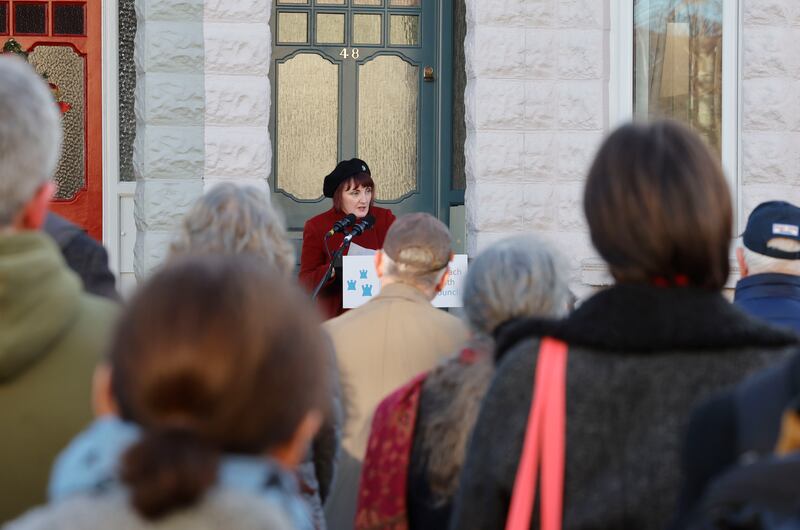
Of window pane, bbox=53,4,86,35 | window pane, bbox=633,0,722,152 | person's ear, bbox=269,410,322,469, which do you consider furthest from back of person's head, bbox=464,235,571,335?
window pane, bbox=53,4,86,35

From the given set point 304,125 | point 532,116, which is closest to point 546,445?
point 532,116

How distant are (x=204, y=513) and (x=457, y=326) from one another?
245cm

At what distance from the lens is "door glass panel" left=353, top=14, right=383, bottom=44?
348 inches

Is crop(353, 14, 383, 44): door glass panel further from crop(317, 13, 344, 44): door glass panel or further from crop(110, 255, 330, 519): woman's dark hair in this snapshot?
crop(110, 255, 330, 519): woman's dark hair

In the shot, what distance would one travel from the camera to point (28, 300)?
2084 mm

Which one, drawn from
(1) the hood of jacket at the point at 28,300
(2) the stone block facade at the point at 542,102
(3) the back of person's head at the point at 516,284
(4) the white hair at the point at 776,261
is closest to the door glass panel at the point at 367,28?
(2) the stone block facade at the point at 542,102

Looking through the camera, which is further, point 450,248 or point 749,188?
point 749,188

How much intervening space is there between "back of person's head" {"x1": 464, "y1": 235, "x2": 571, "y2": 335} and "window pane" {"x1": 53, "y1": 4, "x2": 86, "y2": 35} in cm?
672

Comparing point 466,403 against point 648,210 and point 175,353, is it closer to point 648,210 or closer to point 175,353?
point 648,210

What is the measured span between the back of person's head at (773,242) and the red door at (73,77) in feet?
18.9

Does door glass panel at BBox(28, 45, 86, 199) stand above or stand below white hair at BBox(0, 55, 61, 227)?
above

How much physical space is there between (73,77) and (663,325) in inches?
297

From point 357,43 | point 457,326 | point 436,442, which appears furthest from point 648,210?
point 357,43

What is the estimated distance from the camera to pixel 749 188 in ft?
25.1
